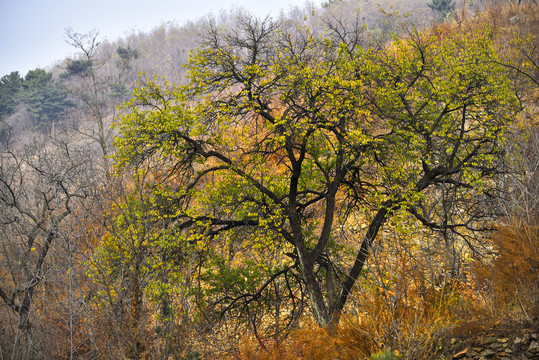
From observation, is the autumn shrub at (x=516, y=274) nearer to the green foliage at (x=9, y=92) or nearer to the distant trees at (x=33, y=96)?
the distant trees at (x=33, y=96)

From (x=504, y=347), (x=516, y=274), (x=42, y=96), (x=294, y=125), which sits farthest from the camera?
(x=42, y=96)

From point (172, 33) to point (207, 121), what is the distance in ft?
297

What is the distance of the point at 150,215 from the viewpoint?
10.6 m

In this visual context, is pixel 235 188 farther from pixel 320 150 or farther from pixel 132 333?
pixel 132 333

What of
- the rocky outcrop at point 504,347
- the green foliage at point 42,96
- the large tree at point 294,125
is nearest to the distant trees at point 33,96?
the green foliage at point 42,96

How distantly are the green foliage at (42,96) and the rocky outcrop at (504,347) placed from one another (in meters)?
54.5

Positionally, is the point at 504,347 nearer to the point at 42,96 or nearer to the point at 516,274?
the point at 516,274

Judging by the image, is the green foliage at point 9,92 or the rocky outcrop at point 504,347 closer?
the rocky outcrop at point 504,347

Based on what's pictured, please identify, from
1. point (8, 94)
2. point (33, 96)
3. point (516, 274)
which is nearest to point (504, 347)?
point (516, 274)

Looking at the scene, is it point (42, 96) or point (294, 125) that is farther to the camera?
point (42, 96)

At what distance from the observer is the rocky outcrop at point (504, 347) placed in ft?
22.1

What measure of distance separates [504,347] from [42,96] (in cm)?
5882

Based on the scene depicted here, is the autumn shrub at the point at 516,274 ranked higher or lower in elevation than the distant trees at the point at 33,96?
lower

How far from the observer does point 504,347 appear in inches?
280
